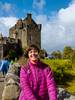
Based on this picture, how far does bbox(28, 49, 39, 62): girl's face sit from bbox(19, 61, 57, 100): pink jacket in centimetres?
8

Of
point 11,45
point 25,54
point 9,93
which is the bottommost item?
point 9,93

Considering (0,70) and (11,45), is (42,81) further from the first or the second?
(11,45)

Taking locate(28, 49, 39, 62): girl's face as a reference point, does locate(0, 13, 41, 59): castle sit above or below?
above

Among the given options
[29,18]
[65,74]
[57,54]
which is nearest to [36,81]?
[65,74]

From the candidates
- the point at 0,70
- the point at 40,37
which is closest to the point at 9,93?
the point at 0,70

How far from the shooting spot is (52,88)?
7.42 metres

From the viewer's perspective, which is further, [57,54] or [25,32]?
[25,32]

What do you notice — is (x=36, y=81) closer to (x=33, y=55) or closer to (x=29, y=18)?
(x=33, y=55)

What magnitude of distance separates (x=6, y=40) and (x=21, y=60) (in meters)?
99.8

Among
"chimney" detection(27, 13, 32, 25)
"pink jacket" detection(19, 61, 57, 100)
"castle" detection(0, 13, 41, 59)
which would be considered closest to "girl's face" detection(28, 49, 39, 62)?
"pink jacket" detection(19, 61, 57, 100)

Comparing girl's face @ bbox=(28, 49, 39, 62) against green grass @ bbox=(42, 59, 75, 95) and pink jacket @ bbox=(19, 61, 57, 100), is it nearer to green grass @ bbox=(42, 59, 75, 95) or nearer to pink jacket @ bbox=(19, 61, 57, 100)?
pink jacket @ bbox=(19, 61, 57, 100)

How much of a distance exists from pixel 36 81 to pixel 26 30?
111335mm

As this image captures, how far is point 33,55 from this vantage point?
25.0 ft

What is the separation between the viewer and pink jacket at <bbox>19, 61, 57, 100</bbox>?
24.6 feet
